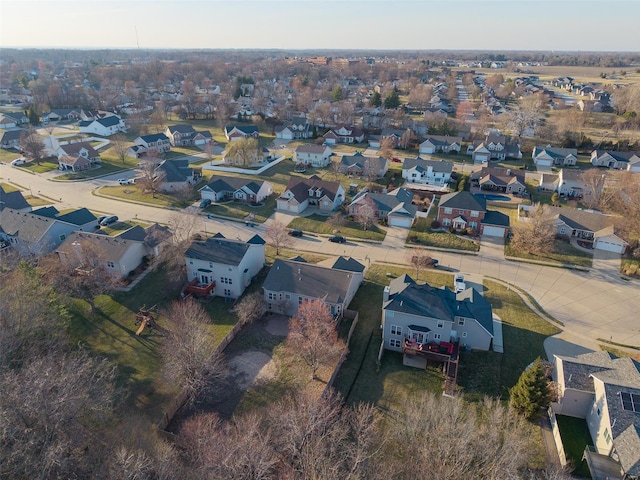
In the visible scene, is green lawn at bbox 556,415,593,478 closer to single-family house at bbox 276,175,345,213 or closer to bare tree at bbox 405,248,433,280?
bare tree at bbox 405,248,433,280

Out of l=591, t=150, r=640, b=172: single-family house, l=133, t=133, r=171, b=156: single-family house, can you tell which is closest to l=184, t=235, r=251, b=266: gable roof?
l=133, t=133, r=171, b=156: single-family house

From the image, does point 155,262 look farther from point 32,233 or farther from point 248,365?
point 248,365

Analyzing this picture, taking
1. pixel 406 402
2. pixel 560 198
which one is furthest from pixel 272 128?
pixel 406 402

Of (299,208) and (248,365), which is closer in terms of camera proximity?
(248,365)

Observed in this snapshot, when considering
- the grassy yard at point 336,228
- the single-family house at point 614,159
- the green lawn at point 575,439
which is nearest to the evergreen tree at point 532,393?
the green lawn at point 575,439

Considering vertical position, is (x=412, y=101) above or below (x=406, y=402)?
above

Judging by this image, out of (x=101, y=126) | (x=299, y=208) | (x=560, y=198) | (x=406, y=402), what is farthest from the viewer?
(x=101, y=126)

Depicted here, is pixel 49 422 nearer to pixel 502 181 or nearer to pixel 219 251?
pixel 219 251
